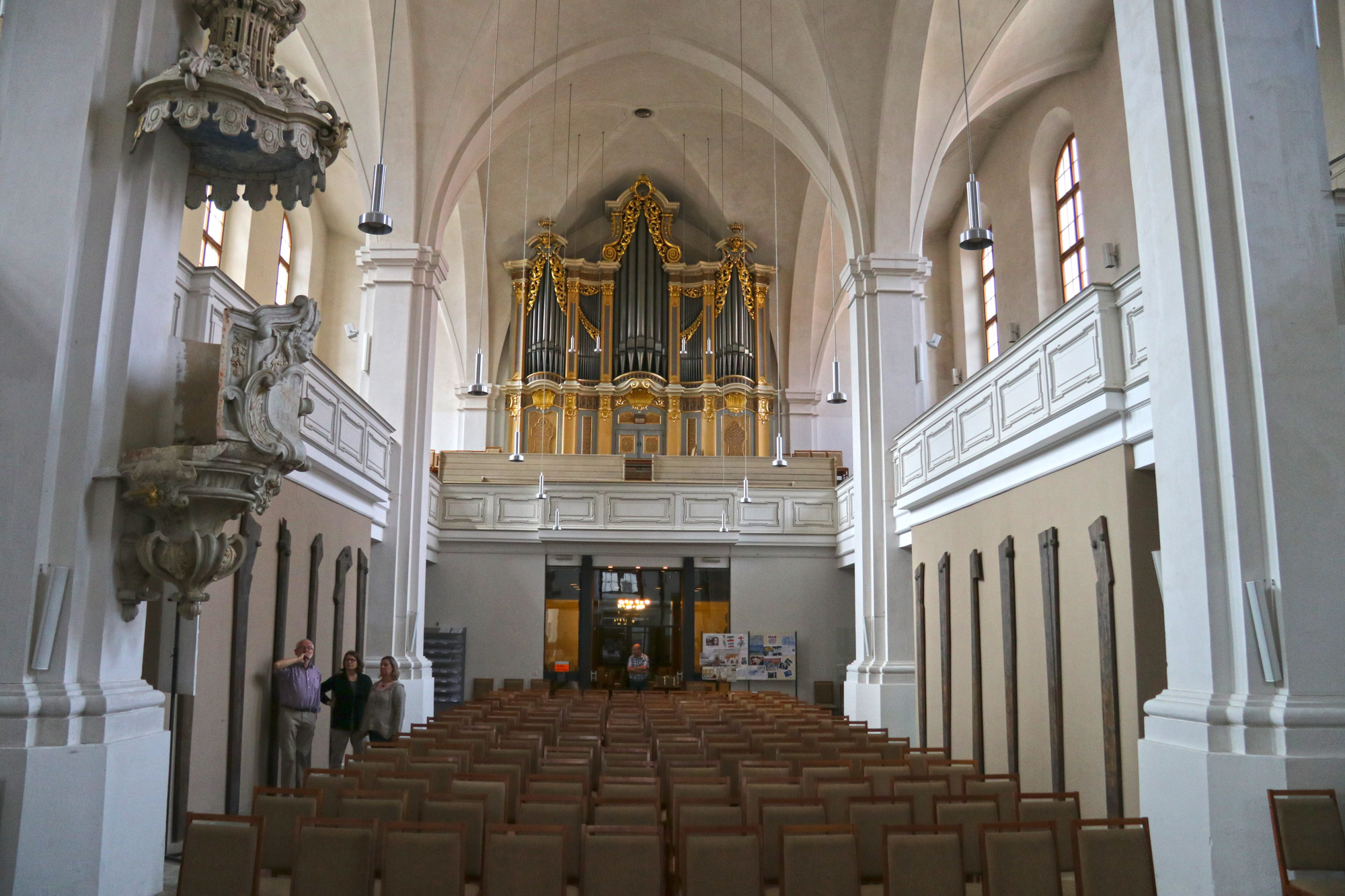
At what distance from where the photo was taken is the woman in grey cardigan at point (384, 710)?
9.20 metres

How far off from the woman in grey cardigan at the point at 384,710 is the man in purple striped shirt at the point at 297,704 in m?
0.46

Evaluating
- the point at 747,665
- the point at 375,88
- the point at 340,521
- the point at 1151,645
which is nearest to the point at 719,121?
the point at 375,88

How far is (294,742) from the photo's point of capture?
9.00 meters

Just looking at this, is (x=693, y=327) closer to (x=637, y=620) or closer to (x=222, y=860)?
(x=637, y=620)

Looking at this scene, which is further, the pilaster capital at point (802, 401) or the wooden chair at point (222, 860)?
the pilaster capital at point (802, 401)

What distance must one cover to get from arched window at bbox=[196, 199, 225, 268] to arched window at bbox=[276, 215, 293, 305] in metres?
2.10

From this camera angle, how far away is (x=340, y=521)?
11445 millimetres

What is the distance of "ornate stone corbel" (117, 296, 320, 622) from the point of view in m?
5.08

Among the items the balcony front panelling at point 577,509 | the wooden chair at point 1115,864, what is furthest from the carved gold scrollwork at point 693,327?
the wooden chair at point 1115,864

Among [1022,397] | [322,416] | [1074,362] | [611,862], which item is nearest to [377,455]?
[322,416]

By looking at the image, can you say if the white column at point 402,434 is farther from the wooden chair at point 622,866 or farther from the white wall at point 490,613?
the wooden chair at point 622,866

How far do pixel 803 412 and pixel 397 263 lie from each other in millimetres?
11653

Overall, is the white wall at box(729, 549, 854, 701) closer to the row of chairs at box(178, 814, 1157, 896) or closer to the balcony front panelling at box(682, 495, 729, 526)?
the balcony front panelling at box(682, 495, 729, 526)

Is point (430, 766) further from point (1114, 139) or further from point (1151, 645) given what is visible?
point (1114, 139)
